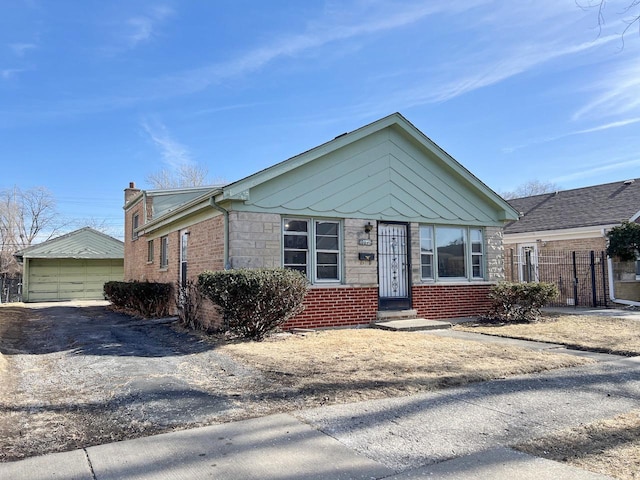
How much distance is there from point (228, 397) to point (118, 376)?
6.24 feet

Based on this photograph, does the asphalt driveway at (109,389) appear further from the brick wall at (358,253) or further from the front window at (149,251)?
the front window at (149,251)

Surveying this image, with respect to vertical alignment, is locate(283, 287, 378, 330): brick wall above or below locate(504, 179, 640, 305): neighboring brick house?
below

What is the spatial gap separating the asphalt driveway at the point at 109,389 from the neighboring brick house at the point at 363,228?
8.67 feet

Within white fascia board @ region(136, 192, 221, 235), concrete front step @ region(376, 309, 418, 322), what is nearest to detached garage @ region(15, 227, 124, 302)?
white fascia board @ region(136, 192, 221, 235)

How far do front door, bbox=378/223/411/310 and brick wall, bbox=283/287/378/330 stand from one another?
19.3 inches

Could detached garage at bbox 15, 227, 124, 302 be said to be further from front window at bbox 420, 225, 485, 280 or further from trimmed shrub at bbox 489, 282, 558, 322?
trimmed shrub at bbox 489, 282, 558, 322

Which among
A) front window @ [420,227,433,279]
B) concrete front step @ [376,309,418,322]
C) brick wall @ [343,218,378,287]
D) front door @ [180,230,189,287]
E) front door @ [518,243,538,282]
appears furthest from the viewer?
front door @ [518,243,538,282]

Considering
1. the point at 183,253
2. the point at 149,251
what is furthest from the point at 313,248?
the point at 149,251

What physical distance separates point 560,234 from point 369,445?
57.9ft

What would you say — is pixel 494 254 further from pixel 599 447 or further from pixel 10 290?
pixel 10 290

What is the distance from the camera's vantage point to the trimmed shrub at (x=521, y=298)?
12.0 metres

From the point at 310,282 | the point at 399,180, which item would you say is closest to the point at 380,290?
the point at 310,282

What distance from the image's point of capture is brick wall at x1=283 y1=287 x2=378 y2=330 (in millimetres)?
10570

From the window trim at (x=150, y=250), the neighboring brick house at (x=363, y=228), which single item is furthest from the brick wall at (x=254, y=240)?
the window trim at (x=150, y=250)
